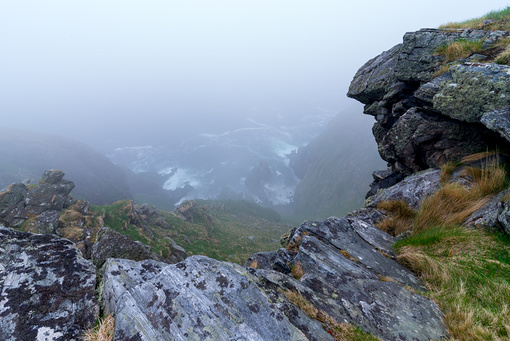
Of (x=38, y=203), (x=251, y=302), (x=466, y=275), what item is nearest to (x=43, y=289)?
(x=251, y=302)

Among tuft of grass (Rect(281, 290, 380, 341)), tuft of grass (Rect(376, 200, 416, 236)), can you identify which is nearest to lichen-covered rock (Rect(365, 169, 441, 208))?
tuft of grass (Rect(376, 200, 416, 236))

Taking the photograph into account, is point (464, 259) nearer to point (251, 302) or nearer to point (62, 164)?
point (251, 302)

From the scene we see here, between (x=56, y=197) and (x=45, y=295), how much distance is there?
129 ft

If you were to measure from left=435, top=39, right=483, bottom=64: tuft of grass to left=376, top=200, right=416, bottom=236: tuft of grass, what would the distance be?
826 centimetres

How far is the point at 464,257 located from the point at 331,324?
4115mm

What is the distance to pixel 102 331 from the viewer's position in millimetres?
3492

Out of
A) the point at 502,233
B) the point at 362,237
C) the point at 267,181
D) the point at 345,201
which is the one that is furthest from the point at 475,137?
the point at 267,181

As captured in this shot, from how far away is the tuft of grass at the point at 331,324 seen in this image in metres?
3.68

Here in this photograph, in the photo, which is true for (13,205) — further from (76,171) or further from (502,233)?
(76,171)

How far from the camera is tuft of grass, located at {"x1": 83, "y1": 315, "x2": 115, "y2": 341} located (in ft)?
11.1

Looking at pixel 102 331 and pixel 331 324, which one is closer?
pixel 102 331

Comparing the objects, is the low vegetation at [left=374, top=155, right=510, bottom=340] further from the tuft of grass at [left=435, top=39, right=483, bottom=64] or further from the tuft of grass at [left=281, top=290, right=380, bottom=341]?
the tuft of grass at [left=435, top=39, right=483, bottom=64]

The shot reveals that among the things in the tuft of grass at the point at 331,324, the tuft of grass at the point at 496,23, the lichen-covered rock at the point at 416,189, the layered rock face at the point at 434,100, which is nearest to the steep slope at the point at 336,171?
the layered rock face at the point at 434,100

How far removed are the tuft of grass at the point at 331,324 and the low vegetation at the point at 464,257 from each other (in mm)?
1692
